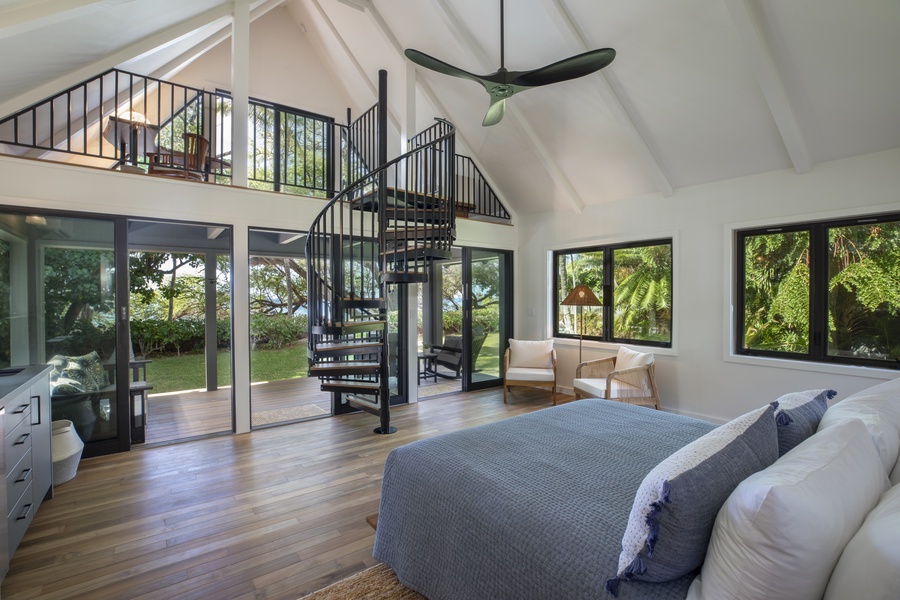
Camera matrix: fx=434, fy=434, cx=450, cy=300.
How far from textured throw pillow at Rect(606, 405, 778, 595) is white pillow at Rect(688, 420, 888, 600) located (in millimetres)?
42

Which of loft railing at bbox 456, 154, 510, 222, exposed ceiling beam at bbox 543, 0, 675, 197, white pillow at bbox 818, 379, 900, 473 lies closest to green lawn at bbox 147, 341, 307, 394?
loft railing at bbox 456, 154, 510, 222

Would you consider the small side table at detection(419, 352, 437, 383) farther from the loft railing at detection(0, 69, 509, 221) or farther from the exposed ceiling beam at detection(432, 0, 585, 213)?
the exposed ceiling beam at detection(432, 0, 585, 213)

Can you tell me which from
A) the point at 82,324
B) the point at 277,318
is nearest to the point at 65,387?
the point at 82,324

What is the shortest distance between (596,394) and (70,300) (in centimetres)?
476

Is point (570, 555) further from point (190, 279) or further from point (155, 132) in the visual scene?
point (190, 279)

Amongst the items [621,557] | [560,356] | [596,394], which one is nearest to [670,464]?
[621,557]

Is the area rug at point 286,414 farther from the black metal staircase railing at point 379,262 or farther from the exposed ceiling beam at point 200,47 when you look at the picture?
the exposed ceiling beam at point 200,47

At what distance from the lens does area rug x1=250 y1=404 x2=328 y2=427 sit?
4.71 m

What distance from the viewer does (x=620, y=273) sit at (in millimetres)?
5328

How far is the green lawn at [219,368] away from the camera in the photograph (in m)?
6.92

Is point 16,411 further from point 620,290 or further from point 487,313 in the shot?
point 620,290

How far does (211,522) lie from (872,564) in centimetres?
292

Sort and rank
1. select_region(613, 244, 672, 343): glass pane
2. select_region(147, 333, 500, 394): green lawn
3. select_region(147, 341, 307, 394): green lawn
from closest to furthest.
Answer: select_region(613, 244, 672, 343): glass pane, select_region(147, 333, 500, 394): green lawn, select_region(147, 341, 307, 394): green lawn

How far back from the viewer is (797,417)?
161 centimetres
